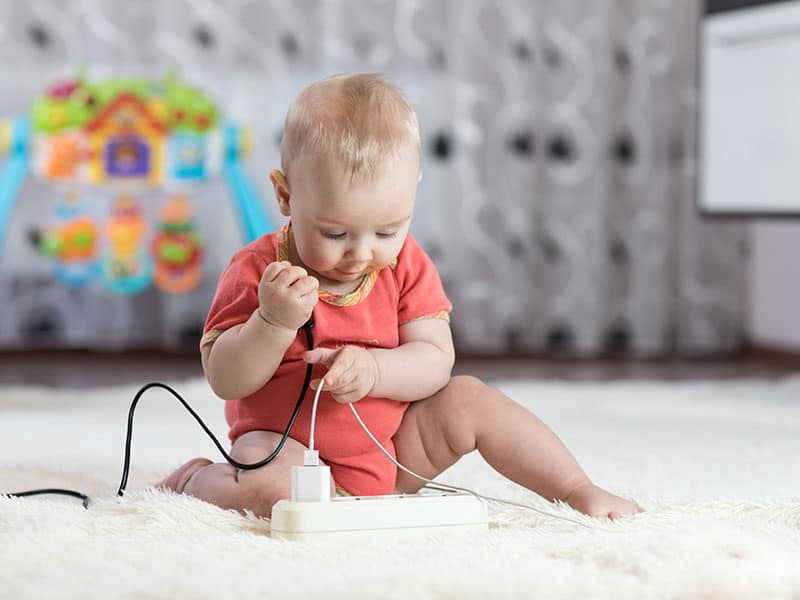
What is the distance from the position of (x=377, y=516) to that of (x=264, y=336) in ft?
0.52

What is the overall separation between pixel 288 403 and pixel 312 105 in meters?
0.24

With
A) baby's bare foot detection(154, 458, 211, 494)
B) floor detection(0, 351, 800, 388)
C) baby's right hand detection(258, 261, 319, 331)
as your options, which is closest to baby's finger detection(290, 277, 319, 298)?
baby's right hand detection(258, 261, 319, 331)

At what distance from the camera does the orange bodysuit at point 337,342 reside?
969 mm

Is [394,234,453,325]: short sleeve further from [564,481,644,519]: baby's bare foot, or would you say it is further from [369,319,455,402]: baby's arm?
[564,481,644,519]: baby's bare foot

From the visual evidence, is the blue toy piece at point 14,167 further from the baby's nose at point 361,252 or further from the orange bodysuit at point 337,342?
the baby's nose at point 361,252

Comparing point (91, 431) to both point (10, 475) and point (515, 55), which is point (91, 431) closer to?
point (10, 475)

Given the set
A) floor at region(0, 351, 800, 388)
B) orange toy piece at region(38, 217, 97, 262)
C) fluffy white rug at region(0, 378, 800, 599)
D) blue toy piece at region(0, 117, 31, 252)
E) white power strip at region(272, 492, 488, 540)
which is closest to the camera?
fluffy white rug at region(0, 378, 800, 599)

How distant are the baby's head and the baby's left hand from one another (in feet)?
0.23

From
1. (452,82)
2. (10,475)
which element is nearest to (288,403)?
(10,475)

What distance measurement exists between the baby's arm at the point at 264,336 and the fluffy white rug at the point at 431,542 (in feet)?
0.33

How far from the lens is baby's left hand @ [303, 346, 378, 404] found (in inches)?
35.3

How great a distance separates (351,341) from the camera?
0.98 metres

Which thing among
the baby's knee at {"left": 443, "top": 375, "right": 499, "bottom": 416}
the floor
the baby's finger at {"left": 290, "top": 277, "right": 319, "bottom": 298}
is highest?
the baby's finger at {"left": 290, "top": 277, "right": 319, "bottom": 298}

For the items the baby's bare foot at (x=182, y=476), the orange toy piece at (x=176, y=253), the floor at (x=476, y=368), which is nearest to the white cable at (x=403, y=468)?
the baby's bare foot at (x=182, y=476)
